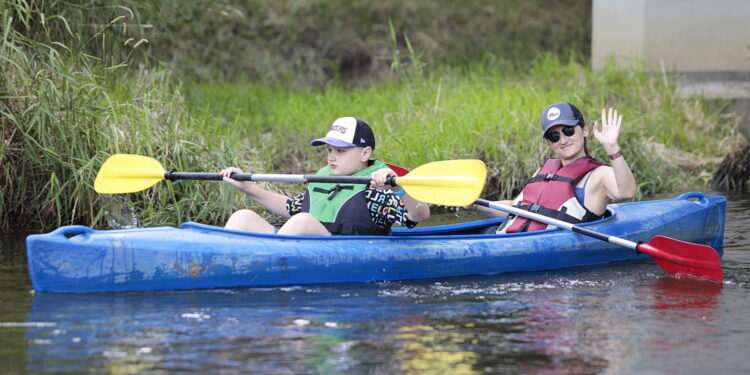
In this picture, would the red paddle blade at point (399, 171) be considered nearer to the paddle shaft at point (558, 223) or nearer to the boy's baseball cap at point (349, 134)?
the boy's baseball cap at point (349, 134)

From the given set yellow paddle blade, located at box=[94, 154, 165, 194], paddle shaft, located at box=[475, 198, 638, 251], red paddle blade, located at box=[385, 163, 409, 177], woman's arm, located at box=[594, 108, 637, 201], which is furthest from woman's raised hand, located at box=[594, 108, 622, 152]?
yellow paddle blade, located at box=[94, 154, 165, 194]

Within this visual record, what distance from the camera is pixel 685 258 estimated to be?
5.16 metres

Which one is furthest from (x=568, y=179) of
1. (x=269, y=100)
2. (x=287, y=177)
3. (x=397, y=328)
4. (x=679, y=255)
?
(x=269, y=100)

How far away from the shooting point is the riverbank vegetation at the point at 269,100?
21.0ft

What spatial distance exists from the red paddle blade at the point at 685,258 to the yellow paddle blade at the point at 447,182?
2.98 feet

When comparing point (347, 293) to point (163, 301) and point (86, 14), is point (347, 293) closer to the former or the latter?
point (163, 301)

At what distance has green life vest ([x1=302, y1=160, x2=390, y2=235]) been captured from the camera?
5.16 m

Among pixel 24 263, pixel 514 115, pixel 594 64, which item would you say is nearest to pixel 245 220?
pixel 24 263

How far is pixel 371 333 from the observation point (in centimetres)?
400

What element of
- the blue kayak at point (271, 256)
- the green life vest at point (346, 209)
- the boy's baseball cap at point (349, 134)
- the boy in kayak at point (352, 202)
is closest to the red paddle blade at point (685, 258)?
the blue kayak at point (271, 256)

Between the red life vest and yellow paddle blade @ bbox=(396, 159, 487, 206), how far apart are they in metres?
0.62

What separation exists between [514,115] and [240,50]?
5359mm

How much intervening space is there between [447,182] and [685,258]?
1.23 meters

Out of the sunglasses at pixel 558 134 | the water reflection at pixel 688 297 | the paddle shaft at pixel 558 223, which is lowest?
the water reflection at pixel 688 297
